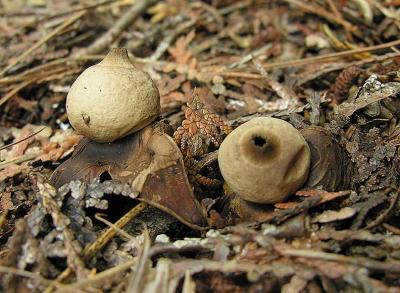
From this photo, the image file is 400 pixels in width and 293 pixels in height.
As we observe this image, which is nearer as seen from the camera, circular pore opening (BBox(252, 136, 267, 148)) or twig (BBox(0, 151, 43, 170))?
circular pore opening (BBox(252, 136, 267, 148))

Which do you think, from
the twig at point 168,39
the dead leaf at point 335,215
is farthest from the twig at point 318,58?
the dead leaf at point 335,215

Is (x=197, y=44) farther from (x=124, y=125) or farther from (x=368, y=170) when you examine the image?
(x=368, y=170)

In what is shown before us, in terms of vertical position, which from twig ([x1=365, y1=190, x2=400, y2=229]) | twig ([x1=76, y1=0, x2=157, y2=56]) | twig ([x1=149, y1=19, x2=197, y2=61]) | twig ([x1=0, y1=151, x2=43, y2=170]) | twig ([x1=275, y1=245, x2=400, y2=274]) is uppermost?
twig ([x1=76, y1=0, x2=157, y2=56])

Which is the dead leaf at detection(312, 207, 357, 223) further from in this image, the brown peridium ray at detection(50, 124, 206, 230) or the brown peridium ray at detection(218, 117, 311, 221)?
the brown peridium ray at detection(50, 124, 206, 230)

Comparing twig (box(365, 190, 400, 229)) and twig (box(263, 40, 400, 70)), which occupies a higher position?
twig (box(263, 40, 400, 70))

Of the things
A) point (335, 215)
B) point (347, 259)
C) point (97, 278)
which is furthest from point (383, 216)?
point (97, 278)

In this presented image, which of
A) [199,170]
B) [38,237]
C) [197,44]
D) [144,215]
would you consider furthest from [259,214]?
[197,44]

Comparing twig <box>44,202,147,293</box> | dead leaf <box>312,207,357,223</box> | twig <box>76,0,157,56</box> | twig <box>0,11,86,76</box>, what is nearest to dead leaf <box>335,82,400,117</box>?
dead leaf <box>312,207,357,223</box>
